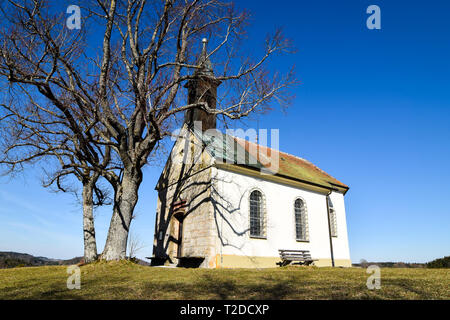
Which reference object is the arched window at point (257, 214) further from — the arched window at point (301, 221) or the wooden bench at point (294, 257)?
the arched window at point (301, 221)

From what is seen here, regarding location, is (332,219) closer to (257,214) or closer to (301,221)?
(301,221)

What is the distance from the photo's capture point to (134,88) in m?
11.4

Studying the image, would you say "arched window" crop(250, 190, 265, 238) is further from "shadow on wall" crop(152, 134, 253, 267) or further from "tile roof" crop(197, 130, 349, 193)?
"tile roof" crop(197, 130, 349, 193)

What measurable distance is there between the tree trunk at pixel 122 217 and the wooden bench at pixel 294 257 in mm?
8134

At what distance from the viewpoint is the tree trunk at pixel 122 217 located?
11.0m

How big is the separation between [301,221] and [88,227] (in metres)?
12.1

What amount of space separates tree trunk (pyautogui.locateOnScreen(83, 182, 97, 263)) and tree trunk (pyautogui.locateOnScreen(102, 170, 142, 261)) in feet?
9.44

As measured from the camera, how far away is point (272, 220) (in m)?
15.6

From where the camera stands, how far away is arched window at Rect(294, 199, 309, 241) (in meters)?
17.1

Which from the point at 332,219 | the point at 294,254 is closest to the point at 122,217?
the point at 294,254

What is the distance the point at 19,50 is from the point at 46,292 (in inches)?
327
